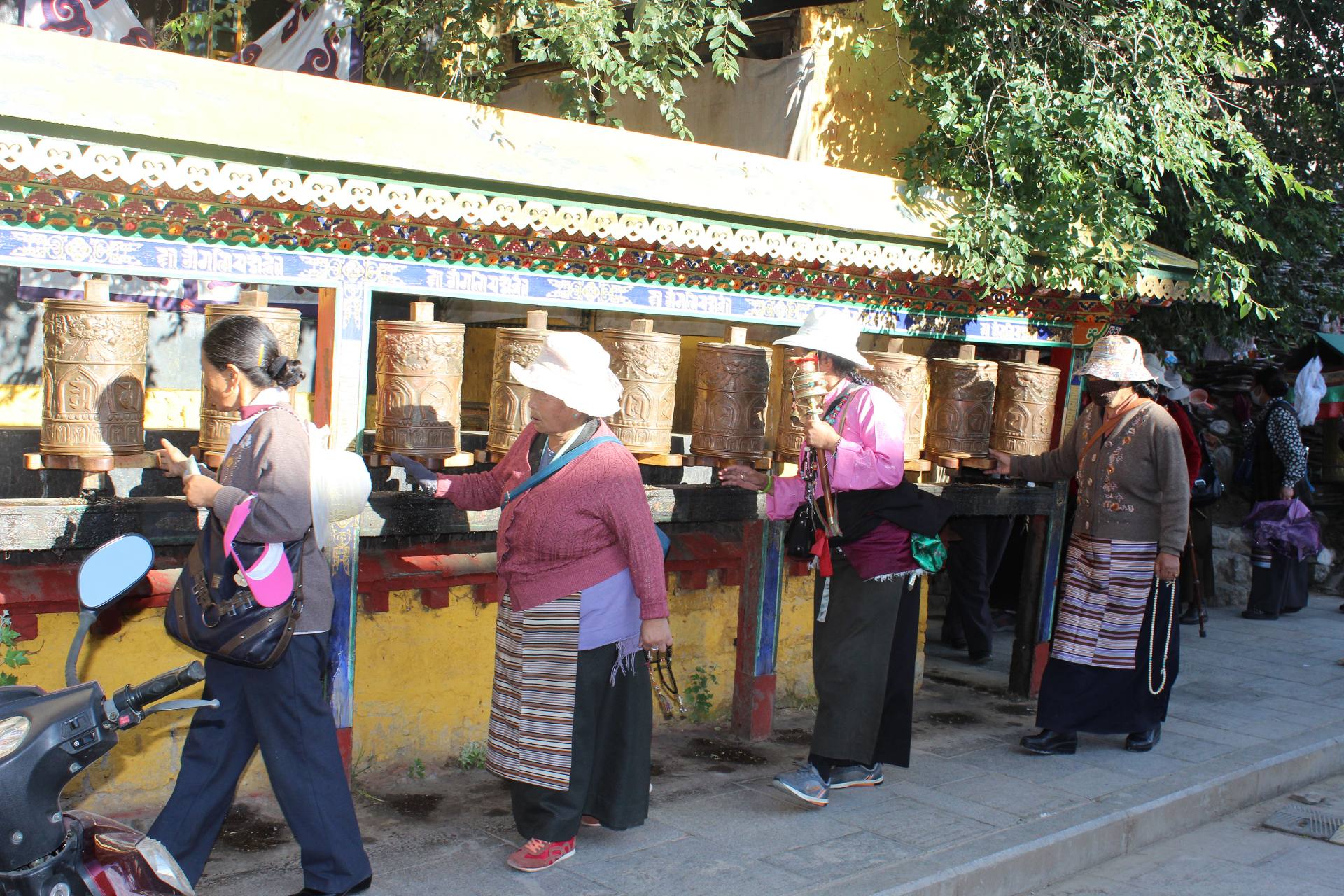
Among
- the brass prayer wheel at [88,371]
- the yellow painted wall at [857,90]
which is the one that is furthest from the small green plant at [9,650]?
the yellow painted wall at [857,90]

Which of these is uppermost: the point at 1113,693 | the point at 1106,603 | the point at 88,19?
the point at 88,19

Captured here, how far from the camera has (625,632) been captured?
154 inches

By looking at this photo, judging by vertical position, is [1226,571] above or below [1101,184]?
below

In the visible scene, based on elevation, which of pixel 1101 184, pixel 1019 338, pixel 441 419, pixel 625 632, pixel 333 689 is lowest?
pixel 333 689

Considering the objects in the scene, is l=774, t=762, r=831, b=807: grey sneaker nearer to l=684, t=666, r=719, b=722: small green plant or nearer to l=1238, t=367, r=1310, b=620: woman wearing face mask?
l=684, t=666, r=719, b=722: small green plant

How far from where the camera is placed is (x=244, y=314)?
382cm

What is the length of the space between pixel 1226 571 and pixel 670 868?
7.76 m

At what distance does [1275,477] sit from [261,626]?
8.65 meters

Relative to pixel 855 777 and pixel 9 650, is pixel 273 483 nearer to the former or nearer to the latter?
pixel 9 650

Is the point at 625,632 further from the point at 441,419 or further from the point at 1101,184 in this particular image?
the point at 1101,184

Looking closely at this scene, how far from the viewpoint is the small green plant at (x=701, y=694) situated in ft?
18.6

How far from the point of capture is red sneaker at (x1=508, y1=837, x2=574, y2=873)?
3832mm

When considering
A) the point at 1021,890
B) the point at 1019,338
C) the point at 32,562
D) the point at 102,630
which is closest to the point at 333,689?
the point at 102,630

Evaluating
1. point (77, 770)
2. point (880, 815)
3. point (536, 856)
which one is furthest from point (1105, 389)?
point (77, 770)
